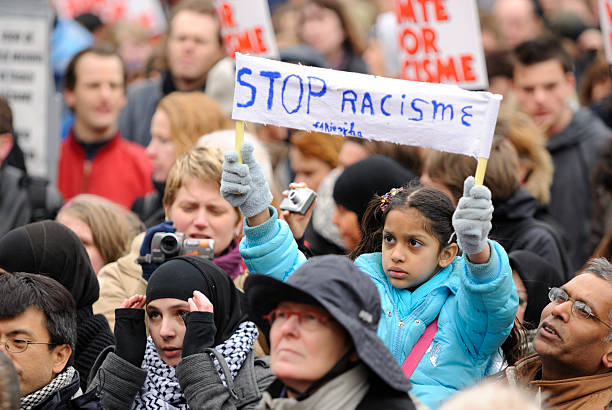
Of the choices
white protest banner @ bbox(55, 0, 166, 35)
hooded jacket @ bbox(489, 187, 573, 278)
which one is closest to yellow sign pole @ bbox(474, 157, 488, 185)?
hooded jacket @ bbox(489, 187, 573, 278)

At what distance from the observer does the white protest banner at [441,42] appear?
7867mm

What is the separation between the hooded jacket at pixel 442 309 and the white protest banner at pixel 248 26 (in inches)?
168

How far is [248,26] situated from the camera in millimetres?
8641

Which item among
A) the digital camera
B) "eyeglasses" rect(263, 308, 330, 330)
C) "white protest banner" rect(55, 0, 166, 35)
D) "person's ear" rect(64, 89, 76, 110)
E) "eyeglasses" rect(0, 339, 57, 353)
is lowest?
"eyeglasses" rect(0, 339, 57, 353)

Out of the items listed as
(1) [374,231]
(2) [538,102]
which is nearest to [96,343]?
(1) [374,231]

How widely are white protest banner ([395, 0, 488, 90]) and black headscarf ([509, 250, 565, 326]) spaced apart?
253 centimetres

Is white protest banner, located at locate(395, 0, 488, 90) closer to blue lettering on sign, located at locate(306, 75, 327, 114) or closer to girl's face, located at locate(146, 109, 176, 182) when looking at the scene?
girl's face, located at locate(146, 109, 176, 182)

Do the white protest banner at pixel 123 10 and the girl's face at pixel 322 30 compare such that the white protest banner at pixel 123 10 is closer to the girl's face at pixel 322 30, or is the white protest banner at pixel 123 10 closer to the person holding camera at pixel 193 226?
the girl's face at pixel 322 30

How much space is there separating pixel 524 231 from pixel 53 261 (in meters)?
2.75

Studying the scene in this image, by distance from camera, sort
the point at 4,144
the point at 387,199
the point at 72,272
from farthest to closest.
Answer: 1. the point at 4,144
2. the point at 72,272
3. the point at 387,199

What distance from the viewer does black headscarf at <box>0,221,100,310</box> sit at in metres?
5.07

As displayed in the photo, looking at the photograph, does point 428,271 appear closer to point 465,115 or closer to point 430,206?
point 430,206

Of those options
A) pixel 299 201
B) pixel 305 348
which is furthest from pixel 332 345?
pixel 299 201

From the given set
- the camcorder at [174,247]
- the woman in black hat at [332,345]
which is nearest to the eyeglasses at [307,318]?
the woman in black hat at [332,345]
